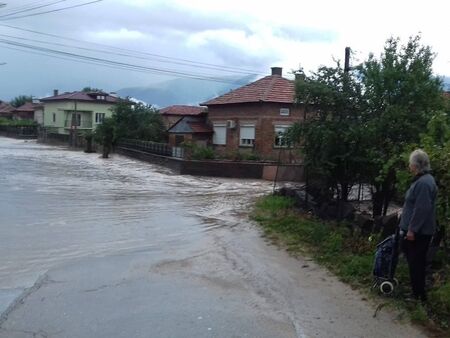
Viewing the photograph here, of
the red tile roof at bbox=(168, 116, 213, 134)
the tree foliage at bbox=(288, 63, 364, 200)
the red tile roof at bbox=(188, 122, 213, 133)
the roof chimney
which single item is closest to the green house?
the red tile roof at bbox=(168, 116, 213, 134)

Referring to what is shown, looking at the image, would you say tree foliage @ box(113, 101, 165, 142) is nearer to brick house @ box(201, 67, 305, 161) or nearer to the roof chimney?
brick house @ box(201, 67, 305, 161)

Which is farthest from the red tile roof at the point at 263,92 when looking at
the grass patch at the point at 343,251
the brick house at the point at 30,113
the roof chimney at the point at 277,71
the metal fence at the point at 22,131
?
the brick house at the point at 30,113

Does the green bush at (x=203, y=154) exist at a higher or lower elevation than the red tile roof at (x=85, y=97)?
lower

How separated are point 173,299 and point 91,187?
14118 mm

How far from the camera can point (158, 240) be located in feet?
33.5

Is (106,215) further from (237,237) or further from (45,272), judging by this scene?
(45,272)

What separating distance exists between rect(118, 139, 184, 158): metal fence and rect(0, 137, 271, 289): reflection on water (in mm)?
4756

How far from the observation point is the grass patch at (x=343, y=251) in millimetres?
5582

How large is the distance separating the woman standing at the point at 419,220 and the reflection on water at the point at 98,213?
481 centimetres

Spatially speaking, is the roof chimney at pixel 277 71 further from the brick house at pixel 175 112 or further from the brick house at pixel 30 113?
the brick house at pixel 30 113

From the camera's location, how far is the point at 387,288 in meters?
6.12

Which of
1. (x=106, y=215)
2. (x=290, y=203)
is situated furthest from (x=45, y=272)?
(x=290, y=203)

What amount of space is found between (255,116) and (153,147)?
694 centimetres

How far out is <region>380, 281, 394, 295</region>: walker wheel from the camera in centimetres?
610
